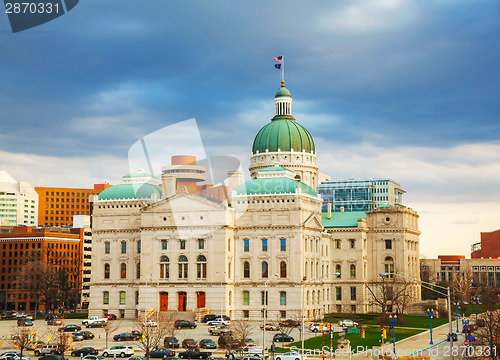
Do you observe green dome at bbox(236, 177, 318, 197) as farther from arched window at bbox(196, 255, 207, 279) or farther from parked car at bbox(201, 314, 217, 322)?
parked car at bbox(201, 314, 217, 322)

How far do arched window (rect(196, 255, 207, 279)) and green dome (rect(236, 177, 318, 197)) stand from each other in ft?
42.3

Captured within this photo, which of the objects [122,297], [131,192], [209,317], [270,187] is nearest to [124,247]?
[122,297]

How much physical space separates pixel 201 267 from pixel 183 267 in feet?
11.4

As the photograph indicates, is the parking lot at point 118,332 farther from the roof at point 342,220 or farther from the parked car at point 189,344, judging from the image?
the roof at point 342,220

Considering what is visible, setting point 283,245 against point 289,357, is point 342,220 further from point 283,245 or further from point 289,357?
point 289,357

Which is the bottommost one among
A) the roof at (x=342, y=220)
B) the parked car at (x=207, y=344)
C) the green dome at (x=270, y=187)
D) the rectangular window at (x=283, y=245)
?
the parked car at (x=207, y=344)

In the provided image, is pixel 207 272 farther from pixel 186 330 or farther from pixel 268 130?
pixel 268 130

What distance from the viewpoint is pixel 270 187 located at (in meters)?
139

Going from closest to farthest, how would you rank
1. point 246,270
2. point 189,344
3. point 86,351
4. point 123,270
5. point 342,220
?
1. point 86,351
2. point 189,344
3. point 246,270
4. point 123,270
5. point 342,220

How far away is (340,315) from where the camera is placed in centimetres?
14550

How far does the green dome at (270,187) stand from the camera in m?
138

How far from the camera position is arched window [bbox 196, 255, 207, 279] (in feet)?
454

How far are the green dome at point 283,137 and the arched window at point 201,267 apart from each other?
109 feet

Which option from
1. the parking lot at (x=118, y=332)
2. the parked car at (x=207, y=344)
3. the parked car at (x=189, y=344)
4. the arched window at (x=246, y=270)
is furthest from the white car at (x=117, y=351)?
the arched window at (x=246, y=270)
